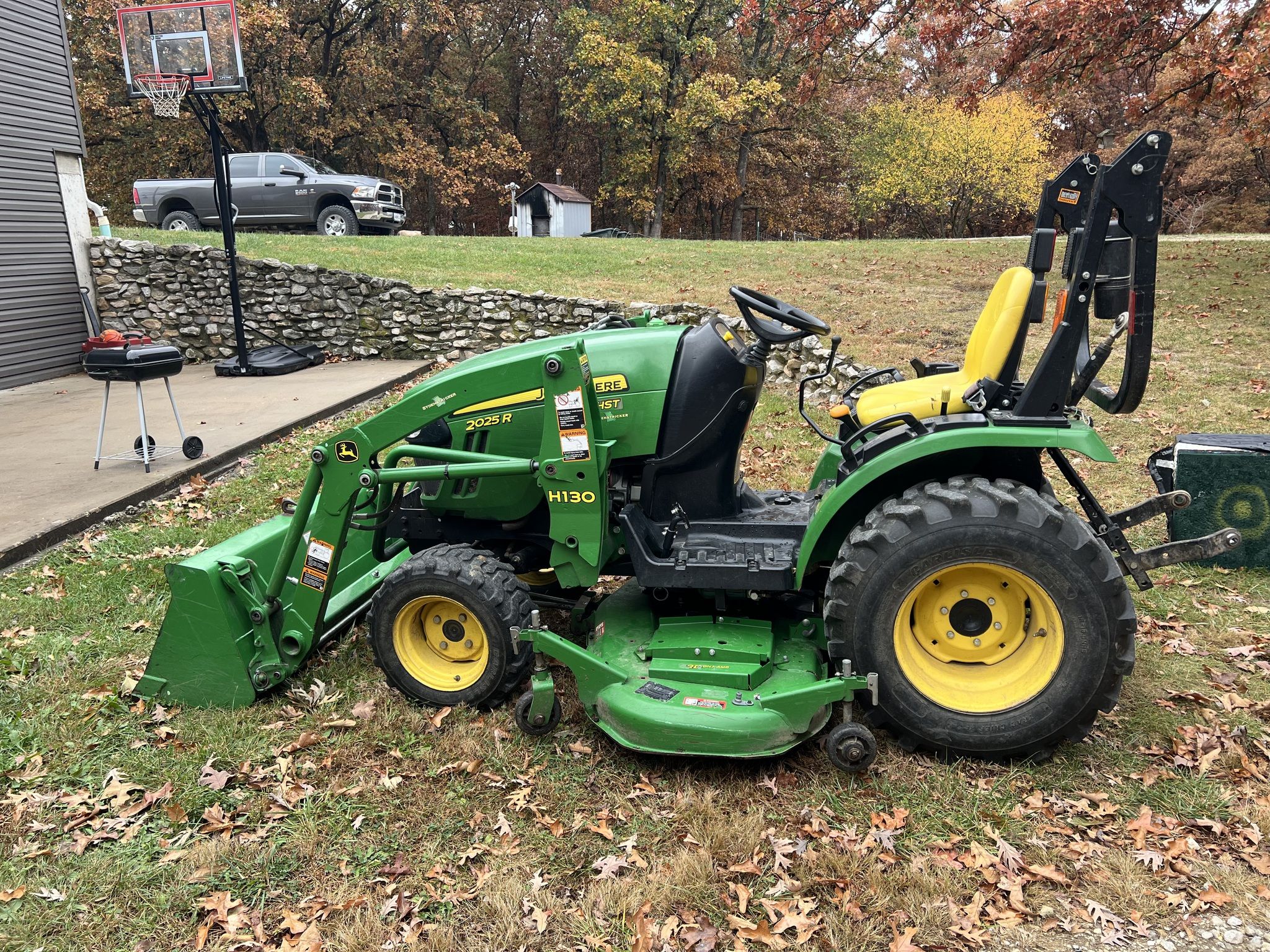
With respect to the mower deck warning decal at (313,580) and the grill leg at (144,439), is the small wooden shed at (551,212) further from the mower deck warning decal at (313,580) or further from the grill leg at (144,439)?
the mower deck warning decal at (313,580)

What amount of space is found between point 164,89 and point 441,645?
898cm

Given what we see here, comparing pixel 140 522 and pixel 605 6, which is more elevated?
pixel 605 6

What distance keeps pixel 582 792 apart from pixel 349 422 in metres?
6.15

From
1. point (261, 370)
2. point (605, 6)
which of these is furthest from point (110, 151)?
point (261, 370)

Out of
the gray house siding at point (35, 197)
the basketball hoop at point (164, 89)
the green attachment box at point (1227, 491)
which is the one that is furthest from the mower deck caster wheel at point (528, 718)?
the gray house siding at point (35, 197)

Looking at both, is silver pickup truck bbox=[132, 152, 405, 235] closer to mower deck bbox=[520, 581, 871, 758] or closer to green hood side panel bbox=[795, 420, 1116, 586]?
mower deck bbox=[520, 581, 871, 758]

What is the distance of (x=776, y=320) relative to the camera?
3506 mm

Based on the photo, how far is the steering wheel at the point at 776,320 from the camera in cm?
336

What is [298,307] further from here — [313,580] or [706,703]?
[706,703]

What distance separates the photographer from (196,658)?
3512mm

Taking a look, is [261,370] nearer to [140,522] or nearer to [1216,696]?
[140,522]

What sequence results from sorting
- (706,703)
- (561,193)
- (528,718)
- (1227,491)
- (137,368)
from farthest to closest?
(561,193) < (137,368) < (1227,491) < (528,718) < (706,703)

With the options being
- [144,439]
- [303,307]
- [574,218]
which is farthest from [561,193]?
[144,439]

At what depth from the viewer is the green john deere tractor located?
2920 mm
